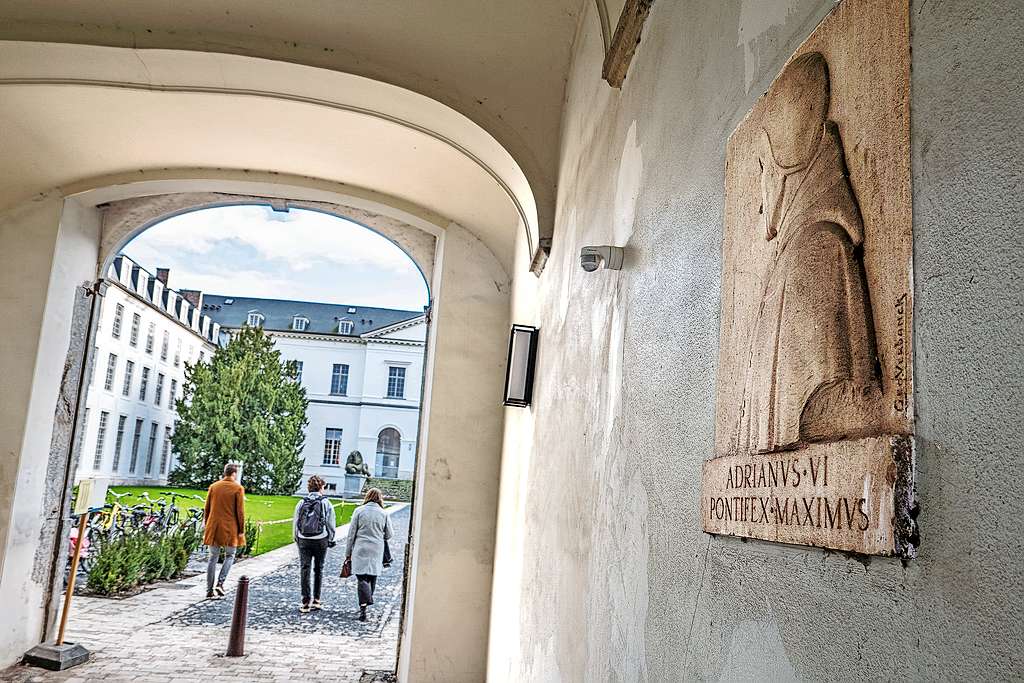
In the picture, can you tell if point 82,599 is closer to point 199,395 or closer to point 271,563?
point 271,563

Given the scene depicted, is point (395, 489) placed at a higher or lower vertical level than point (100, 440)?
lower

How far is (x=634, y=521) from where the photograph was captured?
7.68 feet

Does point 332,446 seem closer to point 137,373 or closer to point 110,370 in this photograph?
point 137,373

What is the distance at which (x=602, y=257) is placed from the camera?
2.92 m

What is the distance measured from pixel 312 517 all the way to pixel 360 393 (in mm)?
43215

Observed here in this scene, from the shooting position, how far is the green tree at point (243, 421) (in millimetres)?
39969

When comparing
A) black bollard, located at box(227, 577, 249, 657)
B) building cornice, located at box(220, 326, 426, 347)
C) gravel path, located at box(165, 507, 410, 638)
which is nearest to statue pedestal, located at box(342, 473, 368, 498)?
building cornice, located at box(220, 326, 426, 347)

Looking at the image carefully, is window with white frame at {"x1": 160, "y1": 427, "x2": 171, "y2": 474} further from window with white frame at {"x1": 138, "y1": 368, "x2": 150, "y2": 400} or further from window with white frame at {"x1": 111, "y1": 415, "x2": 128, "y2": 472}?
window with white frame at {"x1": 111, "y1": 415, "x2": 128, "y2": 472}

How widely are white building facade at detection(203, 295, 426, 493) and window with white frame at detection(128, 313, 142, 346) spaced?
1101cm

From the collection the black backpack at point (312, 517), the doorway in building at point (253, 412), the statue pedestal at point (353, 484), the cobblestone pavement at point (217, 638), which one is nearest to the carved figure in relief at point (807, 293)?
the doorway in building at point (253, 412)

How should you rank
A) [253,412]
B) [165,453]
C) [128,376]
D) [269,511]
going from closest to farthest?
[269,511] < [253,412] < [128,376] < [165,453]

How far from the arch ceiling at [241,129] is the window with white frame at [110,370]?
34.1m

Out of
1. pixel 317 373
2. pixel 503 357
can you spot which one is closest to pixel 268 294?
pixel 317 373

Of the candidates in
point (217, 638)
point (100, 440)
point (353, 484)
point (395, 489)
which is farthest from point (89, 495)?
point (353, 484)
